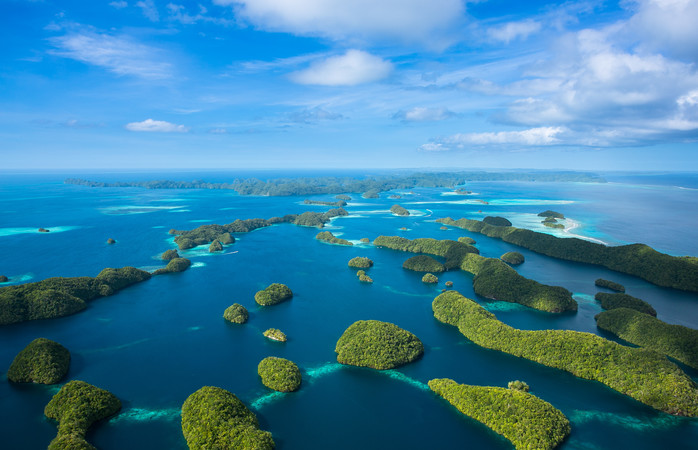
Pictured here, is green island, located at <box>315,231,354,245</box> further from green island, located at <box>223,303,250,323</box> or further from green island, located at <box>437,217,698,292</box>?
green island, located at <box>223,303,250,323</box>

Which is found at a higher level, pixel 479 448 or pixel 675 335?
pixel 675 335

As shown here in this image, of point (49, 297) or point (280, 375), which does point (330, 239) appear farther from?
point (280, 375)

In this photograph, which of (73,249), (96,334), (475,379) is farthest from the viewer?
(73,249)

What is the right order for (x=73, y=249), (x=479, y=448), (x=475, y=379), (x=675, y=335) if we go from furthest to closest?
(x=73, y=249), (x=675, y=335), (x=475, y=379), (x=479, y=448)

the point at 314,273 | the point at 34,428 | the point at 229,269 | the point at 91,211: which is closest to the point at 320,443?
the point at 34,428

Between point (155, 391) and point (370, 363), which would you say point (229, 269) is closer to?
point (155, 391)

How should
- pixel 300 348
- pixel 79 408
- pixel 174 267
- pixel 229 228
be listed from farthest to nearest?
pixel 229 228, pixel 174 267, pixel 300 348, pixel 79 408

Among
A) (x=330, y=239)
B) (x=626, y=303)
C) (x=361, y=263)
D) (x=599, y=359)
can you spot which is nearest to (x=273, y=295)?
(x=361, y=263)
